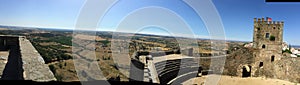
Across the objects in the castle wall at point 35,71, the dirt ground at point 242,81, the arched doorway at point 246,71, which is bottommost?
the dirt ground at point 242,81

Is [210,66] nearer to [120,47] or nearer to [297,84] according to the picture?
[297,84]

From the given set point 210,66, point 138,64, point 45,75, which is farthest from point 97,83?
point 210,66

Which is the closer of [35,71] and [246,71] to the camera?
[35,71]

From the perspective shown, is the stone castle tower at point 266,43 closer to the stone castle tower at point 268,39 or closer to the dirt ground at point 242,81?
the stone castle tower at point 268,39

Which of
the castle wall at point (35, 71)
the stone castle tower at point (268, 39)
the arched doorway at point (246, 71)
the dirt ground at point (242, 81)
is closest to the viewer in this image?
the castle wall at point (35, 71)

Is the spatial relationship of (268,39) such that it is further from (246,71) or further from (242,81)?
(242,81)

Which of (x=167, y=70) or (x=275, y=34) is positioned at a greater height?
(x=275, y=34)

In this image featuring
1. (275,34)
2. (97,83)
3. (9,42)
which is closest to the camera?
(97,83)

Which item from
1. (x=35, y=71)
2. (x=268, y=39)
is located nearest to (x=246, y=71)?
(x=268, y=39)

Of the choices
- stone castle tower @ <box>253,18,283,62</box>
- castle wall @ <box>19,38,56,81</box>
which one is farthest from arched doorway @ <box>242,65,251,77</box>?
castle wall @ <box>19,38,56,81</box>

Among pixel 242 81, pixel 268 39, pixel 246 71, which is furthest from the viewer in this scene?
pixel 246 71

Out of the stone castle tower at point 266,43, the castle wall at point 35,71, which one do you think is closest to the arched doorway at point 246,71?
the stone castle tower at point 266,43
